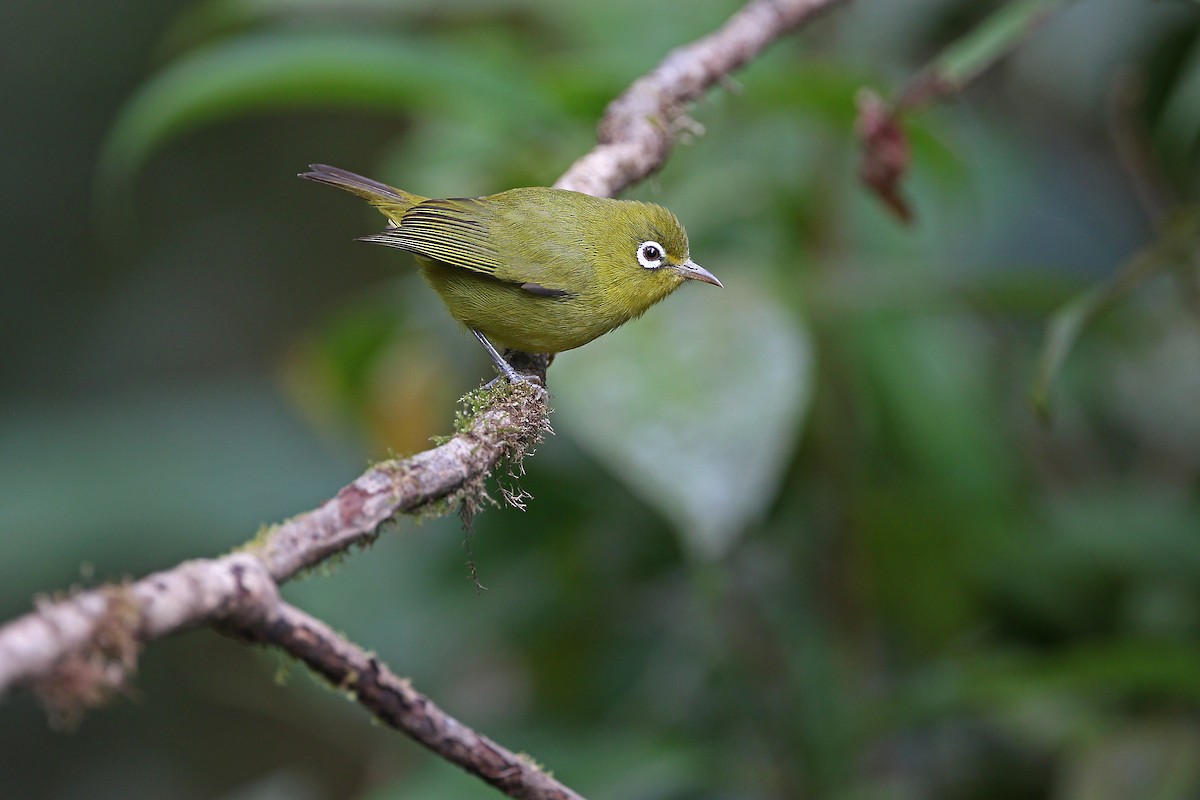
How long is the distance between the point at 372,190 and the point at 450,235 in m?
0.36

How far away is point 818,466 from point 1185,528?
4.06ft

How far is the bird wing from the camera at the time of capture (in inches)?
129

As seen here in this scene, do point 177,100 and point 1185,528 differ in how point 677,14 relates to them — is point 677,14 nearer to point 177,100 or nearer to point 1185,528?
point 177,100

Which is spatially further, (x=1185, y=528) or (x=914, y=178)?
(x=914, y=178)

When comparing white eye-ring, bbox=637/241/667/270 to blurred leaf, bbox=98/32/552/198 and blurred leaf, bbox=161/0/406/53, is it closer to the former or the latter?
blurred leaf, bbox=98/32/552/198

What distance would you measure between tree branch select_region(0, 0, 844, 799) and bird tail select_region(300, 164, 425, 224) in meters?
1.16

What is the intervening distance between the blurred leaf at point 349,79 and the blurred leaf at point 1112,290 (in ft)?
5.88

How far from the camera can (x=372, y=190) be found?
11.6 ft

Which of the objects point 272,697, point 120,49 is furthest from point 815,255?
point 120,49

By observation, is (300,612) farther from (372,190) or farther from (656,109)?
(372,190)

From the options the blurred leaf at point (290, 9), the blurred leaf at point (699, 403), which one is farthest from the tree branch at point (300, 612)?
the blurred leaf at point (290, 9)

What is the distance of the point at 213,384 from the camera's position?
6.58 m

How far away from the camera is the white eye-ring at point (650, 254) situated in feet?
11.4

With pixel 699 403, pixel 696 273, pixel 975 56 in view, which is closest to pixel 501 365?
pixel 699 403
